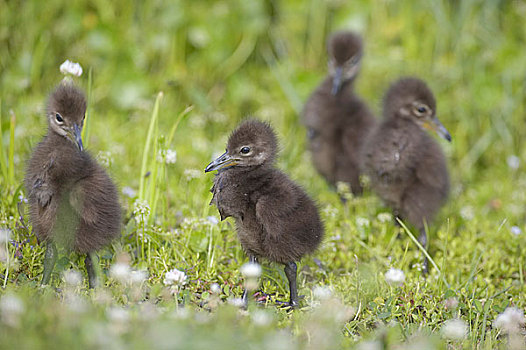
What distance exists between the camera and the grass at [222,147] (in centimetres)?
306

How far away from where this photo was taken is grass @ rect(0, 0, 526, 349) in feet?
10.0

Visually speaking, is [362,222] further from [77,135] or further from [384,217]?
[77,135]

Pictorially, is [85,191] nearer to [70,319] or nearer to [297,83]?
[70,319]

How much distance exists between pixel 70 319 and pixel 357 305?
1853 millimetres

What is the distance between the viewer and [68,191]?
136 inches

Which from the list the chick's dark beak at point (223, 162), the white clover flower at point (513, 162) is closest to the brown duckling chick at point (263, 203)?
the chick's dark beak at point (223, 162)

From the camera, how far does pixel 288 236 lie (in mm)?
3551

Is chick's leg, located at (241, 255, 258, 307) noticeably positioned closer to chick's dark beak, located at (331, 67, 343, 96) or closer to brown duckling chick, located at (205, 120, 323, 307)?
brown duckling chick, located at (205, 120, 323, 307)

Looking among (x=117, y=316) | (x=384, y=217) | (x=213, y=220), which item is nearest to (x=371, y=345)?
(x=117, y=316)

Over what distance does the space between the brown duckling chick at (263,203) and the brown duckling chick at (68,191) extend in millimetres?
674

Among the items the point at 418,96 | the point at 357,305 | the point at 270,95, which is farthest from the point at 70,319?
the point at 270,95

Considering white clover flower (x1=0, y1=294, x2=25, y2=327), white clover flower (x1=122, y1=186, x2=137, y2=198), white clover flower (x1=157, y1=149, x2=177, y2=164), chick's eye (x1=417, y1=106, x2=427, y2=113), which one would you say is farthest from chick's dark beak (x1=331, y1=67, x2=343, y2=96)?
white clover flower (x1=0, y1=294, x2=25, y2=327)

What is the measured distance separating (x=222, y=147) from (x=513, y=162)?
116 inches

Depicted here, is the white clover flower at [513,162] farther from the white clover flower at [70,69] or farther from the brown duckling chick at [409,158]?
the white clover flower at [70,69]
